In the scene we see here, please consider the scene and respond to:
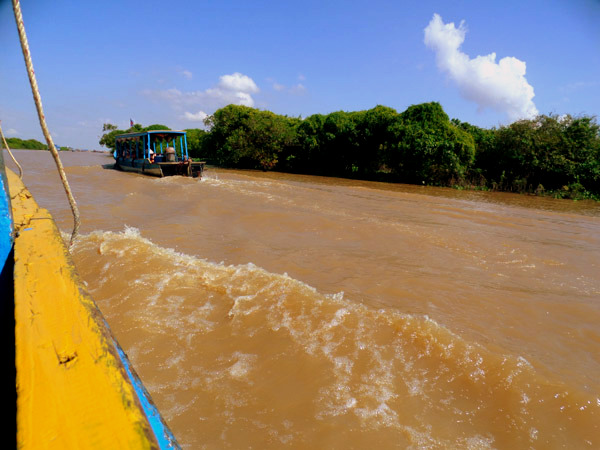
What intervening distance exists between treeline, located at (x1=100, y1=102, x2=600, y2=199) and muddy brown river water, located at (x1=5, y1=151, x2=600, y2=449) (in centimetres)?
1207

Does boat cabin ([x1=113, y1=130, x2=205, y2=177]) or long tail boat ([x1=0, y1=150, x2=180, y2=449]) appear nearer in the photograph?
long tail boat ([x1=0, y1=150, x2=180, y2=449])

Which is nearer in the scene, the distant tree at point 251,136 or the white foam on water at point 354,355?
the white foam on water at point 354,355

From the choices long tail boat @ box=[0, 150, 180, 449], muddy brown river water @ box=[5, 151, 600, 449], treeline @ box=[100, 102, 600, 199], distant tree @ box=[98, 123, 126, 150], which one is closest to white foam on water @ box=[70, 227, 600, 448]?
muddy brown river water @ box=[5, 151, 600, 449]

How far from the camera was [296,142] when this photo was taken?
915 inches

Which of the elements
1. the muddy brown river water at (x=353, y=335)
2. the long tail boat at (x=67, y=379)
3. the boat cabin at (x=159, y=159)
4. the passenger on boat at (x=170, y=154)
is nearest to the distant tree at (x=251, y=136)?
the boat cabin at (x=159, y=159)

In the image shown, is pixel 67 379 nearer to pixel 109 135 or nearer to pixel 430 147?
pixel 430 147

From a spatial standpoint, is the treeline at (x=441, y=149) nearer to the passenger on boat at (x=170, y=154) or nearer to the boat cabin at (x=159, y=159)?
the boat cabin at (x=159, y=159)

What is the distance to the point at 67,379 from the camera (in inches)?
28.0

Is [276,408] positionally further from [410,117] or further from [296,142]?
[296,142]

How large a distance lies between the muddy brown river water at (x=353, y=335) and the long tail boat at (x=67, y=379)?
2.92 feet

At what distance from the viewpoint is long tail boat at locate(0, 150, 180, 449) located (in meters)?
0.60

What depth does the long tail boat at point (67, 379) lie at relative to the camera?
0.60 metres

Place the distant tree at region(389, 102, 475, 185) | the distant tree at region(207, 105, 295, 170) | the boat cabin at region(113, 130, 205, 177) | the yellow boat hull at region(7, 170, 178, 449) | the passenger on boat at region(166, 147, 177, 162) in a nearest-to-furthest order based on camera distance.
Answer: the yellow boat hull at region(7, 170, 178, 449) → the boat cabin at region(113, 130, 205, 177) → the passenger on boat at region(166, 147, 177, 162) → the distant tree at region(389, 102, 475, 185) → the distant tree at region(207, 105, 295, 170)

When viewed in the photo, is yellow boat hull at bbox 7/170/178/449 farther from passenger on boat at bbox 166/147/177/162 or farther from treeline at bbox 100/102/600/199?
treeline at bbox 100/102/600/199
